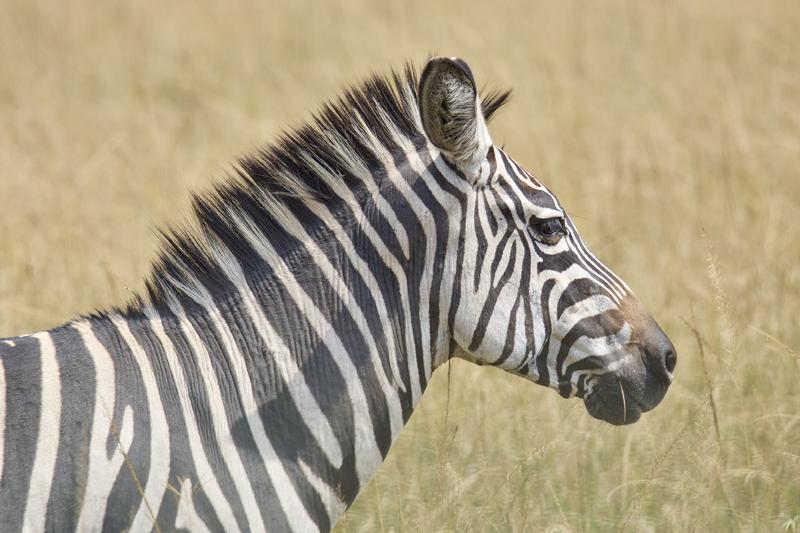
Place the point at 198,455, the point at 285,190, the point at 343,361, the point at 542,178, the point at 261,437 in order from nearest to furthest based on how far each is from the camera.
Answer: the point at 198,455 < the point at 261,437 < the point at 343,361 < the point at 285,190 < the point at 542,178

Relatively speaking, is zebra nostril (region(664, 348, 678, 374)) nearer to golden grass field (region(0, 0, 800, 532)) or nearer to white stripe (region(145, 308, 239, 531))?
A: golden grass field (region(0, 0, 800, 532))

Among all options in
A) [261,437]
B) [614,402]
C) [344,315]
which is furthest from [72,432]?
[614,402]

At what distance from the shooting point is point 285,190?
3535 mm

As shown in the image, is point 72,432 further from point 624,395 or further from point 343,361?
point 624,395

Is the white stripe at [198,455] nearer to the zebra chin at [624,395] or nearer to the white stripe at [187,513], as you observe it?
the white stripe at [187,513]

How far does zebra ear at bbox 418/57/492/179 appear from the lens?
3283 mm

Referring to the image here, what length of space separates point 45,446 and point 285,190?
1125 mm

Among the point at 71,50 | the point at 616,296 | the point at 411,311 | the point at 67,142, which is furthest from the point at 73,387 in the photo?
the point at 71,50

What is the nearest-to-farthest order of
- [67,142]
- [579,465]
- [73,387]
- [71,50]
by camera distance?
[73,387]
[579,465]
[67,142]
[71,50]

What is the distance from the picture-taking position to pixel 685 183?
28.4ft

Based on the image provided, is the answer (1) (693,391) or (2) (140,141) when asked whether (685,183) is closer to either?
(1) (693,391)

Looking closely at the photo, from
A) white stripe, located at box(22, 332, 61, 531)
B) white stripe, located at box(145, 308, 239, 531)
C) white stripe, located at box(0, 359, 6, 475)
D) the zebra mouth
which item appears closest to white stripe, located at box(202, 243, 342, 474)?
white stripe, located at box(145, 308, 239, 531)

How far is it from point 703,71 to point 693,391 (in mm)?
6267

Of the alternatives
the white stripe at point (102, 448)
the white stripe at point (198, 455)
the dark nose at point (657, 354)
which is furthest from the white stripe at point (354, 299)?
the dark nose at point (657, 354)
